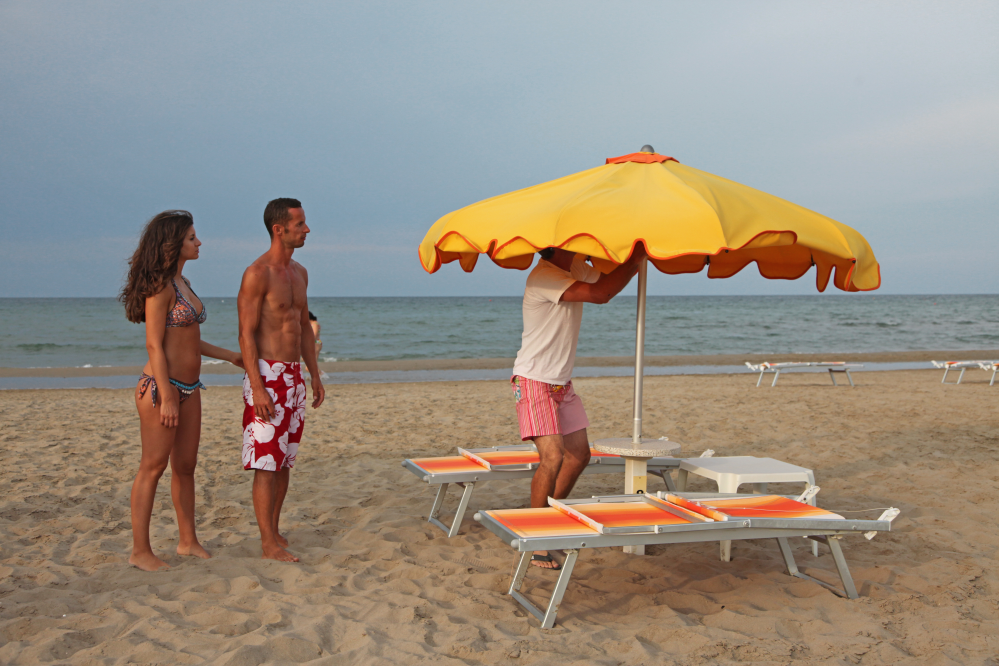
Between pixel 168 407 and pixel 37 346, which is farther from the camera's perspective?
pixel 37 346

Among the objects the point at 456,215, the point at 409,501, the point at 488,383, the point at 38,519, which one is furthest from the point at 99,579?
the point at 488,383

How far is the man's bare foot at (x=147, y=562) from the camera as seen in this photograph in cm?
380

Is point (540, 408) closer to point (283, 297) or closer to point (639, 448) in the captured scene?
point (639, 448)

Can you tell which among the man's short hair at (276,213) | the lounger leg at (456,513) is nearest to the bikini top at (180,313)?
the man's short hair at (276,213)

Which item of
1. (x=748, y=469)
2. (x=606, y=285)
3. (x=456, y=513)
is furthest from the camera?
(x=456, y=513)

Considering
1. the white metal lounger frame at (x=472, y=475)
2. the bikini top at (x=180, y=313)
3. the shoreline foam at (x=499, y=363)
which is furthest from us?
the shoreline foam at (x=499, y=363)

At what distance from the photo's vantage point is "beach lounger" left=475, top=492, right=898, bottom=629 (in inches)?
125

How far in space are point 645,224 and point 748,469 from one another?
2114 mm

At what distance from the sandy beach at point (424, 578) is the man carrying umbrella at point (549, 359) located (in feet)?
2.03

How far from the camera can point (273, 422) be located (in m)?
3.99

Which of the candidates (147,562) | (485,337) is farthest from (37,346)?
(147,562)

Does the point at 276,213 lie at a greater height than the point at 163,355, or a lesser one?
greater

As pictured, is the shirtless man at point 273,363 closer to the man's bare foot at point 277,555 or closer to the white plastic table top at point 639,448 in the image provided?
the man's bare foot at point 277,555

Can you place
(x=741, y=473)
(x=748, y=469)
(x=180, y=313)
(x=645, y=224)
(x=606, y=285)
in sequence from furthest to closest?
(x=748, y=469) < (x=741, y=473) < (x=606, y=285) < (x=180, y=313) < (x=645, y=224)
